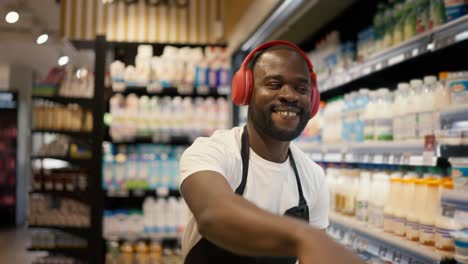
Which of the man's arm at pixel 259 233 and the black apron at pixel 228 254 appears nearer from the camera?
the man's arm at pixel 259 233

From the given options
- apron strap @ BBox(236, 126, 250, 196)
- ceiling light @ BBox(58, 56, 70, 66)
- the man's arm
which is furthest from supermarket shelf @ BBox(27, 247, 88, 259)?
the man's arm

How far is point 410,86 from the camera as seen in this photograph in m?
2.76

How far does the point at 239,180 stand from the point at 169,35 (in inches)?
180

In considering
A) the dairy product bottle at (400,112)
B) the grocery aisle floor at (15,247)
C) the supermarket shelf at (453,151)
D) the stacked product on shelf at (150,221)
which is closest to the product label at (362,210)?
the dairy product bottle at (400,112)

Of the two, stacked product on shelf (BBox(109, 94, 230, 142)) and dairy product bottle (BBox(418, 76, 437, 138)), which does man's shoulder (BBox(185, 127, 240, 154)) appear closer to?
dairy product bottle (BBox(418, 76, 437, 138))

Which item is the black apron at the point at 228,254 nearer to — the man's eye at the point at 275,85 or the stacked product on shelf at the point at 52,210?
the man's eye at the point at 275,85

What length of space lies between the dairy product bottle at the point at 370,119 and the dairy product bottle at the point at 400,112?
205 millimetres

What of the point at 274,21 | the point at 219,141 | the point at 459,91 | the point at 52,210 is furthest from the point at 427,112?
the point at 52,210

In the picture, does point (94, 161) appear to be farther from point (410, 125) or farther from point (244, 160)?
point (244, 160)

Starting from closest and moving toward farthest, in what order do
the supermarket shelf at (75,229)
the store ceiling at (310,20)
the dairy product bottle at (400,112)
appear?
the dairy product bottle at (400,112) → the store ceiling at (310,20) → the supermarket shelf at (75,229)

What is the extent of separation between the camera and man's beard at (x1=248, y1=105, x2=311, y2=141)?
159cm

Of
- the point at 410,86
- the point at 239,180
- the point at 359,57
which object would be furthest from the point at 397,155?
the point at 239,180

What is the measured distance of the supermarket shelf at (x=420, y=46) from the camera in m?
2.15

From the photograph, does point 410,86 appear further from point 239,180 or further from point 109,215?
point 109,215
